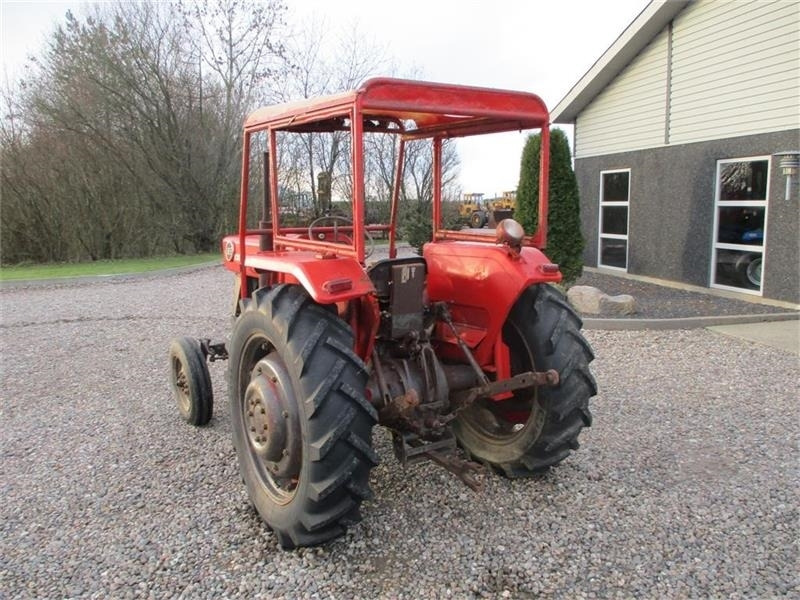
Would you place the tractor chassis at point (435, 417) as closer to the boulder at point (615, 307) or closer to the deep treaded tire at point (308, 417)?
the deep treaded tire at point (308, 417)

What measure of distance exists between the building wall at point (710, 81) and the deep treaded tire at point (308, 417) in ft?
26.3

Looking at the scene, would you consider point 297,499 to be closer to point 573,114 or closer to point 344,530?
point 344,530

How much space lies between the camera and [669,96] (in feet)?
34.1

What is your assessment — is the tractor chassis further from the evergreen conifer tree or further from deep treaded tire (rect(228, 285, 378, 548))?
the evergreen conifer tree

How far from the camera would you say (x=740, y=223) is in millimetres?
9062

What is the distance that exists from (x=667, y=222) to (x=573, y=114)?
12.4 ft

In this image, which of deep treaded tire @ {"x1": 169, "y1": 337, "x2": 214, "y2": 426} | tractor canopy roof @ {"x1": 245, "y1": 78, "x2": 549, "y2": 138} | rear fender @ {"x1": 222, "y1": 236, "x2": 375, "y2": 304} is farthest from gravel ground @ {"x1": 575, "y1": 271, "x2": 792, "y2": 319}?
rear fender @ {"x1": 222, "y1": 236, "x2": 375, "y2": 304}

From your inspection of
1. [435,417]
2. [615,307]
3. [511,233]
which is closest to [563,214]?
[615,307]

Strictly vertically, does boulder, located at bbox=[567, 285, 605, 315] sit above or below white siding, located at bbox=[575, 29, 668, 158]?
below

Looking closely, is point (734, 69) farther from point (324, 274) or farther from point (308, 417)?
point (308, 417)

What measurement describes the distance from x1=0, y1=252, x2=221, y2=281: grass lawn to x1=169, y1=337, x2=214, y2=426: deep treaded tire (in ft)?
30.6

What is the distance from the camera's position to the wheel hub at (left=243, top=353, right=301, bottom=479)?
2898 mm

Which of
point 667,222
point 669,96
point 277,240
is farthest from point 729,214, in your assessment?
point 277,240

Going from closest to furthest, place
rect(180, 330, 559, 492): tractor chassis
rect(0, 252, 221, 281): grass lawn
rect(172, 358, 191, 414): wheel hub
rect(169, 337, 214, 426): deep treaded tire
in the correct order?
rect(180, 330, 559, 492): tractor chassis < rect(169, 337, 214, 426): deep treaded tire < rect(172, 358, 191, 414): wheel hub < rect(0, 252, 221, 281): grass lawn
